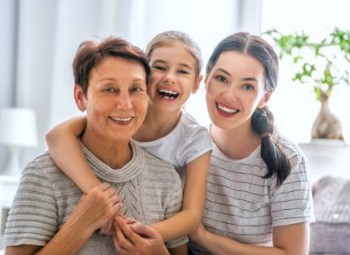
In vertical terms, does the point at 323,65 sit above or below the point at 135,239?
above

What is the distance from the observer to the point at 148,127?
1.88 metres

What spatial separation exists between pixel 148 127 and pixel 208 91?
0.64 feet

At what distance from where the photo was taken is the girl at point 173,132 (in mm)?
1673

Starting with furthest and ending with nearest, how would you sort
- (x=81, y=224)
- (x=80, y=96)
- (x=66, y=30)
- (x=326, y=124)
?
(x=66, y=30)
(x=326, y=124)
(x=80, y=96)
(x=81, y=224)

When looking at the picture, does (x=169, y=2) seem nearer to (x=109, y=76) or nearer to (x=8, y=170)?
(x=8, y=170)

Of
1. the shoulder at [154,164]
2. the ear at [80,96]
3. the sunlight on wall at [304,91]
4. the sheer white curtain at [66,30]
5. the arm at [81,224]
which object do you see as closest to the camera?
the arm at [81,224]

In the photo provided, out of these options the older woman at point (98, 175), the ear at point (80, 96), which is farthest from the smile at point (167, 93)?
the ear at point (80, 96)

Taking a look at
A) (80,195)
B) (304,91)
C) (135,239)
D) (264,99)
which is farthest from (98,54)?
(304,91)

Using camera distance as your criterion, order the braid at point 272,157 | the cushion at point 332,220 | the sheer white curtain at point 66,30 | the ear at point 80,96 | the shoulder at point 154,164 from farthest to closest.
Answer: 1. the sheer white curtain at point 66,30
2. the cushion at point 332,220
3. the braid at point 272,157
4. the shoulder at point 154,164
5. the ear at point 80,96

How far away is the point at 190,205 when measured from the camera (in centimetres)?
174

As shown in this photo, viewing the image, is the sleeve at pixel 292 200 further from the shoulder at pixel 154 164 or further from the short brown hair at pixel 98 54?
the short brown hair at pixel 98 54

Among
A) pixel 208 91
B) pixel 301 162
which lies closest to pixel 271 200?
pixel 301 162

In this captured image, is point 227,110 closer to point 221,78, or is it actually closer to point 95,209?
point 221,78

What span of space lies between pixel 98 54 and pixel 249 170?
58 centimetres
